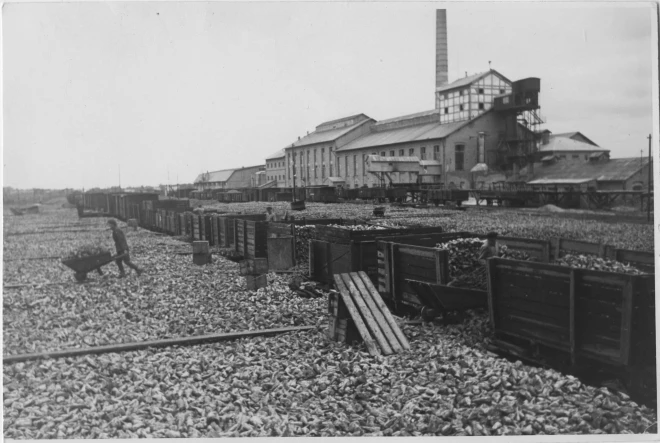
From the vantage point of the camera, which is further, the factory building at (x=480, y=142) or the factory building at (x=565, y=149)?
→ the factory building at (x=565, y=149)

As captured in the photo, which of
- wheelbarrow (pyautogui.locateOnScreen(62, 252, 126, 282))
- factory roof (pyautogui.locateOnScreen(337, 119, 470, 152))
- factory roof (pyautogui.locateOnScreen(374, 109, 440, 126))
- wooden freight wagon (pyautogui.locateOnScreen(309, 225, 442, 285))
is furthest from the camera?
factory roof (pyautogui.locateOnScreen(374, 109, 440, 126))

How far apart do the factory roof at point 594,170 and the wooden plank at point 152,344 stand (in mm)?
32581

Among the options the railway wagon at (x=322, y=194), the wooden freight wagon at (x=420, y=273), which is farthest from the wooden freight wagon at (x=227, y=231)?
the railway wagon at (x=322, y=194)

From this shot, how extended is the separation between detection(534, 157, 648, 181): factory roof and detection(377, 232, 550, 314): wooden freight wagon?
2881 cm

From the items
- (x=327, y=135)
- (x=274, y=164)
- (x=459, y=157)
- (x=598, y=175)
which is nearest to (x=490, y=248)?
(x=598, y=175)

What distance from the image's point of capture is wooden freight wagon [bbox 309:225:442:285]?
1088 centimetres

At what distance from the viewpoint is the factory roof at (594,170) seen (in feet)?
121

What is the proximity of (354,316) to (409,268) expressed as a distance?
2.02 meters

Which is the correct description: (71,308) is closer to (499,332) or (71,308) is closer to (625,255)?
(499,332)

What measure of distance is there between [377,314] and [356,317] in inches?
13.5

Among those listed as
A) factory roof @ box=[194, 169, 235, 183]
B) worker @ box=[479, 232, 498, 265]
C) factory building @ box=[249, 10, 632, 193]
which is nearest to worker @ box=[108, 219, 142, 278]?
worker @ box=[479, 232, 498, 265]

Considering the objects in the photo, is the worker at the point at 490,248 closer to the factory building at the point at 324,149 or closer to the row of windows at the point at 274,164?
the factory building at the point at 324,149

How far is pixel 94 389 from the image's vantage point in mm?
6543

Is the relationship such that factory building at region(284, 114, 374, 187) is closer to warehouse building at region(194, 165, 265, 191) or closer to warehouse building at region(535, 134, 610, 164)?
warehouse building at region(194, 165, 265, 191)
